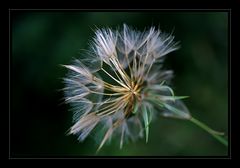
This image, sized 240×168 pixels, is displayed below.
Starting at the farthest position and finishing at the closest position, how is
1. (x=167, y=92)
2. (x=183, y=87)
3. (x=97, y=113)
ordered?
(x=183, y=87)
(x=167, y=92)
(x=97, y=113)

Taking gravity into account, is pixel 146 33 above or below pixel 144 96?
above

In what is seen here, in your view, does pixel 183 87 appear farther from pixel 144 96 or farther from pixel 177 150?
pixel 144 96

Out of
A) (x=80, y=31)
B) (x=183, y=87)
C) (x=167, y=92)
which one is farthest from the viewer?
(x=183, y=87)

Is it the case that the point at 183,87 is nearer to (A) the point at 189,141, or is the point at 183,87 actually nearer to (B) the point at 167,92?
(A) the point at 189,141

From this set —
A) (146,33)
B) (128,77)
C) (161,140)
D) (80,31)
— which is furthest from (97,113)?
(161,140)

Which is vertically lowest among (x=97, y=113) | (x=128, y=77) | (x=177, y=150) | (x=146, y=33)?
(x=177, y=150)

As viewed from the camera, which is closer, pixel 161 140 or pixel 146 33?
pixel 146 33
